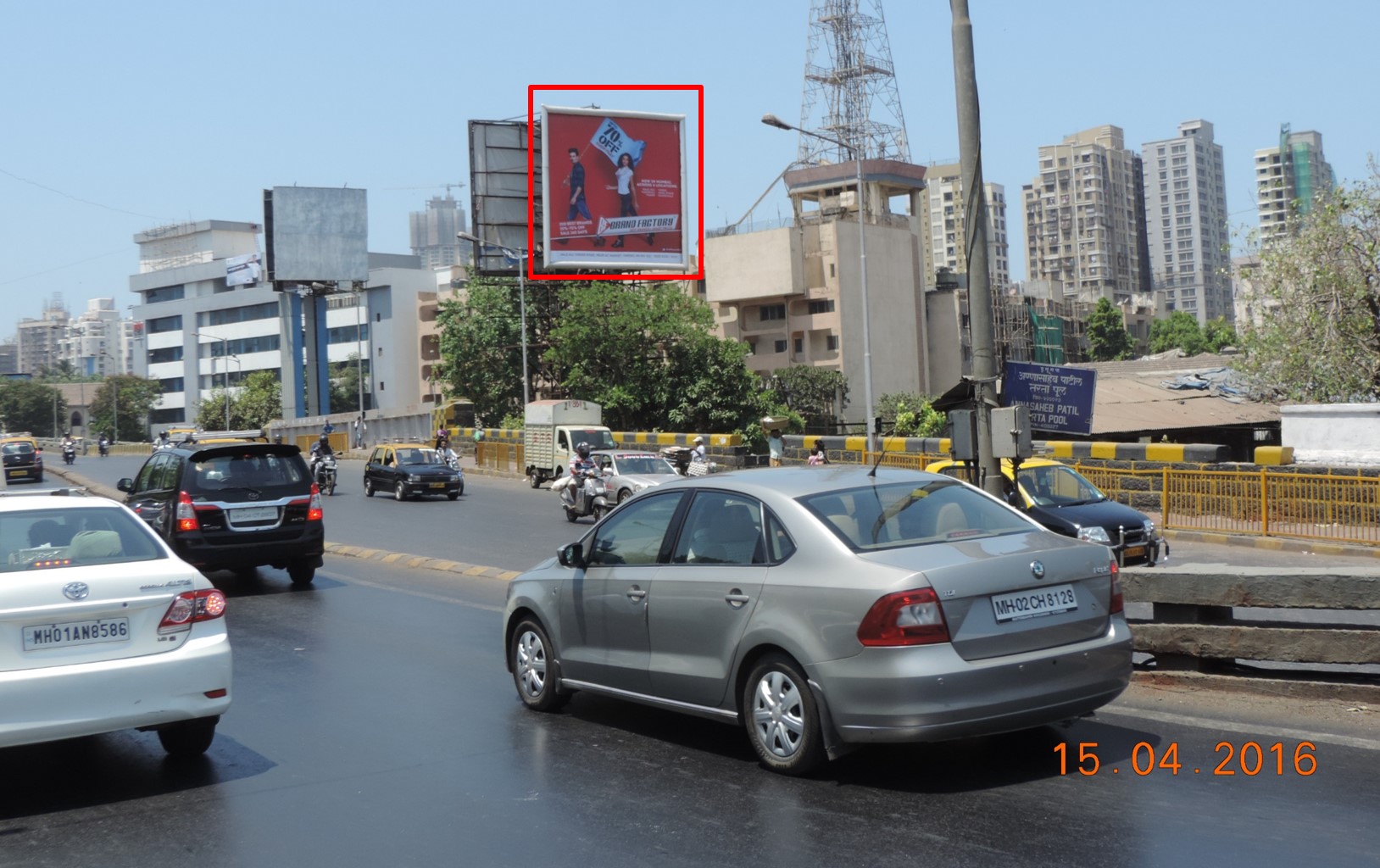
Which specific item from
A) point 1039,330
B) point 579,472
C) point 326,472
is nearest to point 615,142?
point 326,472

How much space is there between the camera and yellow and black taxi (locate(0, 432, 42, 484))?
50.2m

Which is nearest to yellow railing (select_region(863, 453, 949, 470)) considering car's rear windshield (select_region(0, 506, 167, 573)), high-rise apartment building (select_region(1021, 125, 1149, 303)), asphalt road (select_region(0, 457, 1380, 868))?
asphalt road (select_region(0, 457, 1380, 868))

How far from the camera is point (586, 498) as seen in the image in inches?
992

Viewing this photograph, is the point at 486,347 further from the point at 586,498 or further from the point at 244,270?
the point at 244,270

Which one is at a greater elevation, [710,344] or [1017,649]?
[710,344]

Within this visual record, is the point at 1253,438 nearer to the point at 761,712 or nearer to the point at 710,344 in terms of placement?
the point at 710,344

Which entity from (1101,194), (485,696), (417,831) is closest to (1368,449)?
(485,696)

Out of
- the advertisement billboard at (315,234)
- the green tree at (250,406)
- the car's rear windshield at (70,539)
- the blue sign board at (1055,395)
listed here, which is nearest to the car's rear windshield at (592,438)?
the blue sign board at (1055,395)

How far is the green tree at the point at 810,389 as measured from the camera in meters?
73.4

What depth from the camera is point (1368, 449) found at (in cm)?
Result: 2108

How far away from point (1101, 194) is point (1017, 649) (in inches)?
7966

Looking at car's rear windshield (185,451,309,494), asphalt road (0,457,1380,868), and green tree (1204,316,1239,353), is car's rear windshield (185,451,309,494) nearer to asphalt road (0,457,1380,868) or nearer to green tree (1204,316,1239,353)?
asphalt road (0,457,1380,868)

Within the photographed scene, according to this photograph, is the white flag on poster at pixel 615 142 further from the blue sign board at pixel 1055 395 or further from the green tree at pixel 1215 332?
the green tree at pixel 1215 332

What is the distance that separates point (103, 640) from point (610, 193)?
42869mm
